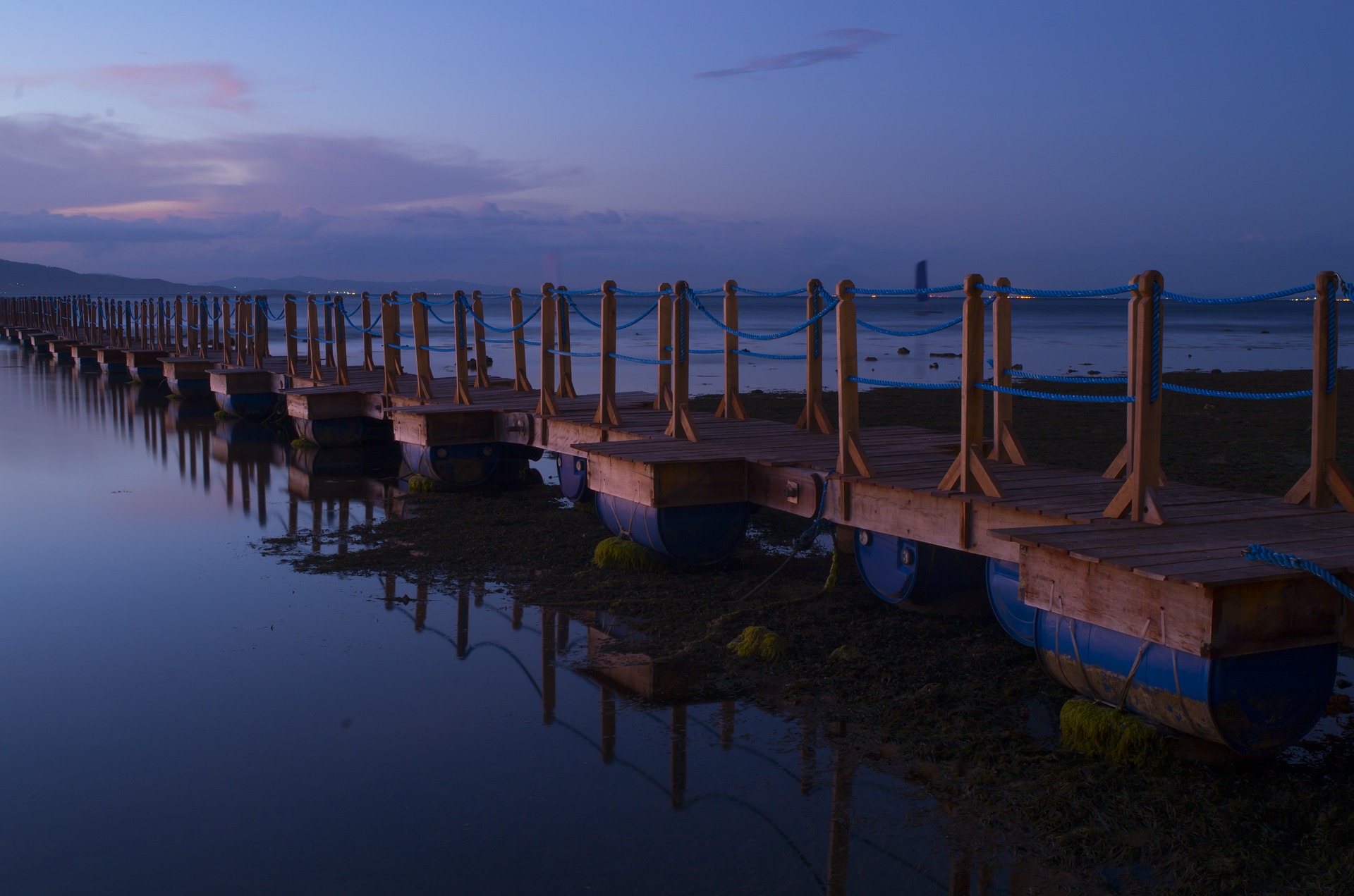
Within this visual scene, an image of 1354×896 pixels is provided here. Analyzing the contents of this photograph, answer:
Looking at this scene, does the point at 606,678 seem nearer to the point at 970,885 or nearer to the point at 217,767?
the point at 217,767

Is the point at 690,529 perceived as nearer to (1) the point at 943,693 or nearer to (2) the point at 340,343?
(1) the point at 943,693

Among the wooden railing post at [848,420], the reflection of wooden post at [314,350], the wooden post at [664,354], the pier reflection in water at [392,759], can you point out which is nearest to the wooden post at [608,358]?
the wooden post at [664,354]

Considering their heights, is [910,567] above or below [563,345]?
below

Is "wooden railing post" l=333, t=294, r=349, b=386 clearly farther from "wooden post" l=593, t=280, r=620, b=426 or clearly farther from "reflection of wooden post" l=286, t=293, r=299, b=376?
"wooden post" l=593, t=280, r=620, b=426

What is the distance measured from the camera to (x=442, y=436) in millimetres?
12906

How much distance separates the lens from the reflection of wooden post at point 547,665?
642 cm

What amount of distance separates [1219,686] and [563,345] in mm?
10273

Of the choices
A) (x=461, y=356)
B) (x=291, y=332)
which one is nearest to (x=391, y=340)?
(x=461, y=356)

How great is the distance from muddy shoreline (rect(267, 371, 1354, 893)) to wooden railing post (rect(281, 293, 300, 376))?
29.7 ft

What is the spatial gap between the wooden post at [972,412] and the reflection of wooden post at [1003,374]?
0.36 feet

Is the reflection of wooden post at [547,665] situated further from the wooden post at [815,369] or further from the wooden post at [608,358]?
the wooden post at [608,358]

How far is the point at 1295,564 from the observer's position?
4688 millimetres

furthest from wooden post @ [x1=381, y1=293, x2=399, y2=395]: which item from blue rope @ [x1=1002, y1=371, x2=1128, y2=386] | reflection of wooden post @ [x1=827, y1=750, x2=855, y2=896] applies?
reflection of wooden post @ [x1=827, y1=750, x2=855, y2=896]

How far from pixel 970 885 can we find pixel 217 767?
3.65 meters
